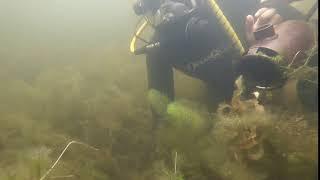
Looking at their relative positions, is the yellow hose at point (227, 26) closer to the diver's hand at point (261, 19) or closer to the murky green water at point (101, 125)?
the diver's hand at point (261, 19)

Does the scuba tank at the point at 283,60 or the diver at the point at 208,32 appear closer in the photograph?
the scuba tank at the point at 283,60

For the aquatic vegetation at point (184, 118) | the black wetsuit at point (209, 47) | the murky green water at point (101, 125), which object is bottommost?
the murky green water at point (101, 125)

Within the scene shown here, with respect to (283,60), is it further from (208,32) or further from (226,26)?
(208,32)

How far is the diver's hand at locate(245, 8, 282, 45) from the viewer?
3.57m

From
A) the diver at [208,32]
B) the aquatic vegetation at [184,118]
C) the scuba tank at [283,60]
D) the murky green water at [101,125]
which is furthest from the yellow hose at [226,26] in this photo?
the aquatic vegetation at [184,118]

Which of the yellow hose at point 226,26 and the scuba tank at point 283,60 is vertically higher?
the yellow hose at point 226,26

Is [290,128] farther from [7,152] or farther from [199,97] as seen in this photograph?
[7,152]

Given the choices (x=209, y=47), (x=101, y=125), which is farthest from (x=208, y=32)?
(x=101, y=125)

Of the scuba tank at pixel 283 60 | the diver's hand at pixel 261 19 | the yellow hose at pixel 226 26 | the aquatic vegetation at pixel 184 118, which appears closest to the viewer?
the scuba tank at pixel 283 60

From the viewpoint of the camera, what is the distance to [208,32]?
11.9ft

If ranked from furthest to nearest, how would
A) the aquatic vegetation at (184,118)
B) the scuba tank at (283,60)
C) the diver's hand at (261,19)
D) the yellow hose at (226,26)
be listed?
the aquatic vegetation at (184,118) → the diver's hand at (261,19) → the yellow hose at (226,26) → the scuba tank at (283,60)

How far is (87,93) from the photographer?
591 centimetres

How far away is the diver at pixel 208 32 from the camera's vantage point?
358 centimetres

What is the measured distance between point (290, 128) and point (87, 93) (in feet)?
11.2
